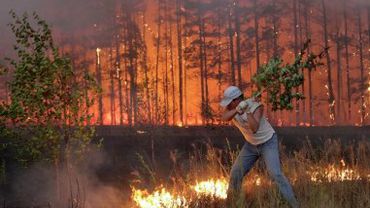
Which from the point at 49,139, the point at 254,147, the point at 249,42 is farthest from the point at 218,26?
the point at 254,147

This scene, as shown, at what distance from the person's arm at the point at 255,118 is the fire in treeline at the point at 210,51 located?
17.3 m

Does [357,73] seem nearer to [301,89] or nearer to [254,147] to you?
[301,89]

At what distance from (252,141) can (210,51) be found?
754 inches

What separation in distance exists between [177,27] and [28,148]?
718 inches

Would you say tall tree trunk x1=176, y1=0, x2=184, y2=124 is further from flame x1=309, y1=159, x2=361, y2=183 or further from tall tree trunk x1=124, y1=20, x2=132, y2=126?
flame x1=309, y1=159, x2=361, y2=183

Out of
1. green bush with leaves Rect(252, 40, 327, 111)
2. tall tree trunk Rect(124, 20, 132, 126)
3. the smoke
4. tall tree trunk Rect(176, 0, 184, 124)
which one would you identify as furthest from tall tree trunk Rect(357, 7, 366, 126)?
green bush with leaves Rect(252, 40, 327, 111)

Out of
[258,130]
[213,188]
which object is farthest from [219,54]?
[258,130]

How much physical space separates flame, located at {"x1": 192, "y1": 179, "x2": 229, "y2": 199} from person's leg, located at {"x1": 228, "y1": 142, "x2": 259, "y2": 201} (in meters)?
0.25

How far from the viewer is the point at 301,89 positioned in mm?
25906

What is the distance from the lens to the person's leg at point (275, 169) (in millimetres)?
6734

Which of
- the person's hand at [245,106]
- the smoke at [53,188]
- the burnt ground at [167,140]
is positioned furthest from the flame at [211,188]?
the burnt ground at [167,140]

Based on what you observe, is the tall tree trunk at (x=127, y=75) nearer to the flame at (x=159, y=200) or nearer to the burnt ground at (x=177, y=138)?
the burnt ground at (x=177, y=138)

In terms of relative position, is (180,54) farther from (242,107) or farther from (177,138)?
(242,107)

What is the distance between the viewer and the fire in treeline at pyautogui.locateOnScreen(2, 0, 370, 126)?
81.5 feet
